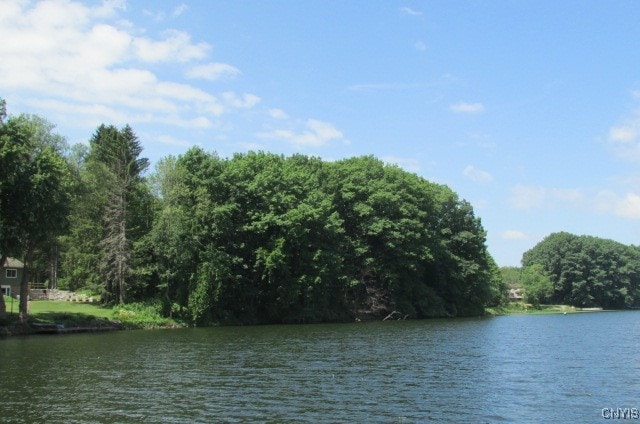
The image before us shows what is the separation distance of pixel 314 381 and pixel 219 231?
4509cm

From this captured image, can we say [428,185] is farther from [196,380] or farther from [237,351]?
[196,380]

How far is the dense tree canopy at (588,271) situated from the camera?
168 m

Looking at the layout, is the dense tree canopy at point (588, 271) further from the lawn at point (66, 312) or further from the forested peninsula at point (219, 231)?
the lawn at point (66, 312)

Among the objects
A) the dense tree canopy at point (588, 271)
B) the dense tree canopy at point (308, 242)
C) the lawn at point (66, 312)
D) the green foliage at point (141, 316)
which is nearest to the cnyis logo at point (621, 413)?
the lawn at point (66, 312)

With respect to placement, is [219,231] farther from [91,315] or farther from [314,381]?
[314,381]

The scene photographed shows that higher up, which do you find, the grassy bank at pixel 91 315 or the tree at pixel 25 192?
the tree at pixel 25 192

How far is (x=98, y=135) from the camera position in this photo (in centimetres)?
8681

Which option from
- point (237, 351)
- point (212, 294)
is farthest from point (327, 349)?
point (212, 294)

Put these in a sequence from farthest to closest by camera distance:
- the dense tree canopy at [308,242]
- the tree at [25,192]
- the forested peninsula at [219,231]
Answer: the dense tree canopy at [308,242] → the forested peninsula at [219,231] → the tree at [25,192]

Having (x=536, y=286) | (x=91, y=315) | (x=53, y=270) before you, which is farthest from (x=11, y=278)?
(x=536, y=286)

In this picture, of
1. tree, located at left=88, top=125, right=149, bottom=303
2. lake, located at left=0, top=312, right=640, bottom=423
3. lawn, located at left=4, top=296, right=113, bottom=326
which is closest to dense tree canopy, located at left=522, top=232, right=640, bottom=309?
lake, located at left=0, top=312, right=640, bottom=423

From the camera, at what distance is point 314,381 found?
96.3ft

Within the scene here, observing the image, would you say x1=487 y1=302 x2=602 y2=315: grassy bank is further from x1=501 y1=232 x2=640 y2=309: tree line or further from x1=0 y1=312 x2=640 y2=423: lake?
x1=0 y1=312 x2=640 y2=423: lake

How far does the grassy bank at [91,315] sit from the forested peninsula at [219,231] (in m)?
1.87
